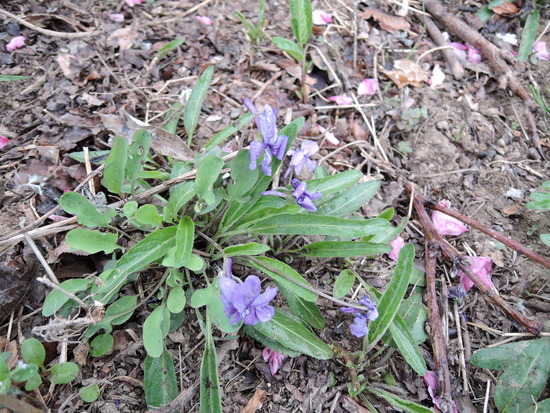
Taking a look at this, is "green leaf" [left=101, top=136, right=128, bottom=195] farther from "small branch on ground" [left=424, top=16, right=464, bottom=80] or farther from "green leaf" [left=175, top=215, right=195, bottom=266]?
"small branch on ground" [left=424, top=16, right=464, bottom=80]

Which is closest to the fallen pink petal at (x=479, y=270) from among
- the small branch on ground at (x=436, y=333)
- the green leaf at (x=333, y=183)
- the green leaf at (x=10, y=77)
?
the small branch on ground at (x=436, y=333)

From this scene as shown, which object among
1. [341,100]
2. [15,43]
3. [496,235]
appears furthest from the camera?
[341,100]

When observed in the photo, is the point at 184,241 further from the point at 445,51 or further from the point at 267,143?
the point at 445,51

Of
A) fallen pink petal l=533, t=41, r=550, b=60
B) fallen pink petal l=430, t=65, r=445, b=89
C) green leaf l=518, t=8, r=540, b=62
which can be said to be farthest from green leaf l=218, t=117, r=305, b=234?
fallen pink petal l=533, t=41, r=550, b=60

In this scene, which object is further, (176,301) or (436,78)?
(436,78)

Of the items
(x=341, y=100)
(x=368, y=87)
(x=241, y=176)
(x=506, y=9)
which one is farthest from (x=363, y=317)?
(x=506, y=9)

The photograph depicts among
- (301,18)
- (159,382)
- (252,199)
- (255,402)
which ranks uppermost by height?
(301,18)

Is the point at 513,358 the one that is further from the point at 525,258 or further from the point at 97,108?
the point at 97,108

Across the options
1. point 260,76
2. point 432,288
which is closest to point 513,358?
point 432,288
